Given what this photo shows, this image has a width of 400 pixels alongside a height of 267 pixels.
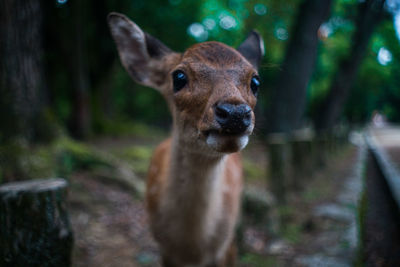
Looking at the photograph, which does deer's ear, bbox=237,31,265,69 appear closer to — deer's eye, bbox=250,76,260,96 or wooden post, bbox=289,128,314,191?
deer's eye, bbox=250,76,260,96

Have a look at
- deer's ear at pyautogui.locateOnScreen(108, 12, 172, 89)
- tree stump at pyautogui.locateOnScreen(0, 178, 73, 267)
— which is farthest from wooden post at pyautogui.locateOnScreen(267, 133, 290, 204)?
tree stump at pyautogui.locateOnScreen(0, 178, 73, 267)

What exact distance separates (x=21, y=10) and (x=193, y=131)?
→ 9.73ft

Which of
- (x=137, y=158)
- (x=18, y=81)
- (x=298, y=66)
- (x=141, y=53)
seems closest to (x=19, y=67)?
(x=18, y=81)

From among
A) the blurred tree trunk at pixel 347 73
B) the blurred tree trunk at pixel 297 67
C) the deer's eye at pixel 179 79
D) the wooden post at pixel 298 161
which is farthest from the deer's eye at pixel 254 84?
the blurred tree trunk at pixel 347 73

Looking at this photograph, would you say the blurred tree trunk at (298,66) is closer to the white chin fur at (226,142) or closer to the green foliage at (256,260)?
the green foliage at (256,260)

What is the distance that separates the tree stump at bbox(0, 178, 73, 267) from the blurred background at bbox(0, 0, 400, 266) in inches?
60.8

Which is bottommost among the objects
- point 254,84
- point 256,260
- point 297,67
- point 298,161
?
point 298,161

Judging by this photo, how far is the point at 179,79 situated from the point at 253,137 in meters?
0.73

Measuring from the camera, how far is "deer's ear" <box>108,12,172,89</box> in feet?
9.37

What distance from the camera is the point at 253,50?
3080 millimetres

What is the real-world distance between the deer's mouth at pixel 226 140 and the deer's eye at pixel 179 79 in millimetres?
635

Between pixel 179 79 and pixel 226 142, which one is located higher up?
pixel 179 79

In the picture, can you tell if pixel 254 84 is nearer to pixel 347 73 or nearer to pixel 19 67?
pixel 19 67

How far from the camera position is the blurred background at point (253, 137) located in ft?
11.9
